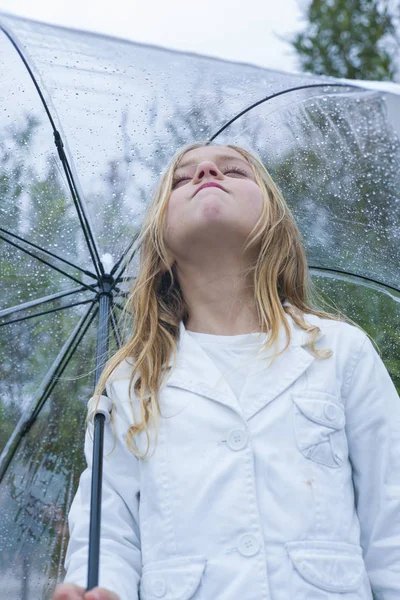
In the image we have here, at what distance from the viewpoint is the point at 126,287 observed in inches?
109

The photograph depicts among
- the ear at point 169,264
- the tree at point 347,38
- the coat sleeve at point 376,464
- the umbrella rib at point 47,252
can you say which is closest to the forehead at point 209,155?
the ear at point 169,264

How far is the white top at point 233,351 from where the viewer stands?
2166mm

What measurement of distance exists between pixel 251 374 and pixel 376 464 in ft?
1.30

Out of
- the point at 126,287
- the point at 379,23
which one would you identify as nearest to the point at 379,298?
the point at 126,287

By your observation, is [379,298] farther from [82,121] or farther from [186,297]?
[82,121]

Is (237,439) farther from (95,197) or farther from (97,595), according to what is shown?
(95,197)

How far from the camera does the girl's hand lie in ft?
5.13

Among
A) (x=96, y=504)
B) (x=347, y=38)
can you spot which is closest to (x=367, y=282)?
(x=96, y=504)

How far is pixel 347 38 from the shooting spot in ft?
32.9

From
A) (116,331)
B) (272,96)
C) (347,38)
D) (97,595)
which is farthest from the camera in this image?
(347,38)

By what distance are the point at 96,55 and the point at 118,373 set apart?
94 centimetres

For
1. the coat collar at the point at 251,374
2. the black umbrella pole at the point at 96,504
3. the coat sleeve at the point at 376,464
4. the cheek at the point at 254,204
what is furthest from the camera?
the cheek at the point at 254,204

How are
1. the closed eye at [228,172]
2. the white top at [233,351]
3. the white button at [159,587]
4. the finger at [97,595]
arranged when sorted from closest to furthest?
the finger at [97,595], the white button at [159,587], the white top at [233,351], the closed eye at [228,172]

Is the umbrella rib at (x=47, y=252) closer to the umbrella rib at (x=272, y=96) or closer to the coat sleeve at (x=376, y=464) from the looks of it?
the umbrella rib at (x=272, y=96)
